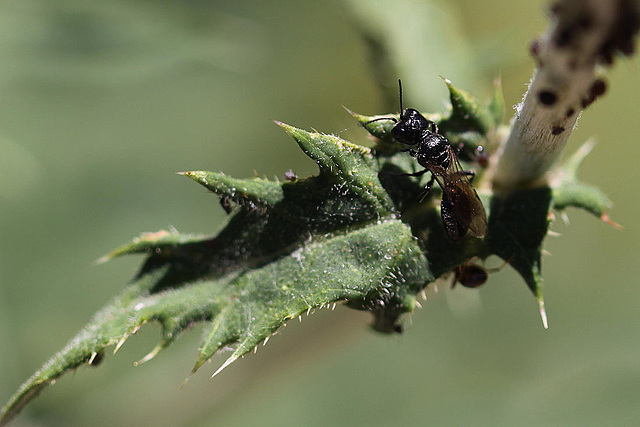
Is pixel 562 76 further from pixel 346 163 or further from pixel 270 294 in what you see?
pixel 270 294

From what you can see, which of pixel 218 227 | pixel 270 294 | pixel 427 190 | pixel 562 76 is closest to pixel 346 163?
pixel 427 190

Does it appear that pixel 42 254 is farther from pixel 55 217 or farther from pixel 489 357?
pixel 489 357

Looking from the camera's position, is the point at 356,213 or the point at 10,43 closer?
the point at 356,213

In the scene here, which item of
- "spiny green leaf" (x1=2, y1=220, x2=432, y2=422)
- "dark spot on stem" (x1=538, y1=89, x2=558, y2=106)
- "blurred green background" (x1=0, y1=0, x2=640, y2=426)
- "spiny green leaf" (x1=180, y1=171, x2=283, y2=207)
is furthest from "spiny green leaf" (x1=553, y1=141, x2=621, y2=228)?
"blurred green background" (x1=0, y1=0, x2=640, y2=426)

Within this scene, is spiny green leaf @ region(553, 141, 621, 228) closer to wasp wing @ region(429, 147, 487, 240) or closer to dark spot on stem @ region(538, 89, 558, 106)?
wasp wing @ region(429, 147, 487, 240)

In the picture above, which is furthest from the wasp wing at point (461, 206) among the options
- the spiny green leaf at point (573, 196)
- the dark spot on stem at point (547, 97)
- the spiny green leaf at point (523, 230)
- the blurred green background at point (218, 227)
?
the blurred green background at point (218, 227)

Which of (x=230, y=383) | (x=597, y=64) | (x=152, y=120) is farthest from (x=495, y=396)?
(x=152, y=120)
